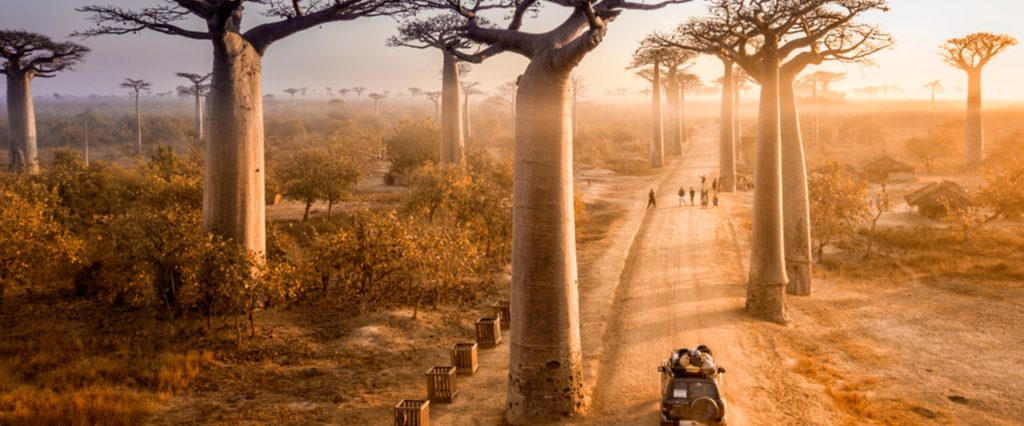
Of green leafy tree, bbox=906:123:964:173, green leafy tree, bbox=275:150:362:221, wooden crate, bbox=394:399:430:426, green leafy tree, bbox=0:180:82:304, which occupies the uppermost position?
green leafy tree, bbox=906:123:964:173

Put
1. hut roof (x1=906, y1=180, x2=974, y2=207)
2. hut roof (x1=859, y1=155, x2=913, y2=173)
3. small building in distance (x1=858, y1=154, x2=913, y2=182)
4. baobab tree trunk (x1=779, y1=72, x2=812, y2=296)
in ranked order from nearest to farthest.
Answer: baobab tree trunk (x1=779, y1=72, x2=812, y2=296) < hut roof (x1=906, y1=180, x2=974, y2=207) < small building in distance (x1=858, y1=154, x2=913, y2=182) < hut roof (x1=859, y1=155, x2=913, y2=173)

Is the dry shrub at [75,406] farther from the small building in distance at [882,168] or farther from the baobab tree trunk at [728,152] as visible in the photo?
the small building in distance at [882,168]

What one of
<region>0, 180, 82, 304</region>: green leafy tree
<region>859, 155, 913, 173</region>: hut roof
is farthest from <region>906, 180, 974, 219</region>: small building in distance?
<region>0, 180, 82, 304</region>: green leafy tree

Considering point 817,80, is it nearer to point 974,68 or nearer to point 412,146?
point 974,68

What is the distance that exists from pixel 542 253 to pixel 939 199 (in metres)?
23.6

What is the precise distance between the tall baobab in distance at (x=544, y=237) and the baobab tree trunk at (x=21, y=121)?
31.5 meters

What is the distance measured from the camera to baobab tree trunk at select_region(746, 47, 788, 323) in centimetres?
1473

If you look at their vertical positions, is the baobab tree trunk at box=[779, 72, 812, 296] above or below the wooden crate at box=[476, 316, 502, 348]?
above

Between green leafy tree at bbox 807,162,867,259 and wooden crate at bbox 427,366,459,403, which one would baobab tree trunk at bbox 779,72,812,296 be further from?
wooden crate at bbox 427,366,459,403

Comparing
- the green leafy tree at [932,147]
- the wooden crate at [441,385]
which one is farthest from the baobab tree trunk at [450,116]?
the green leafy tree at [932,147]

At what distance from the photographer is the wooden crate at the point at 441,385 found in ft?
33.9

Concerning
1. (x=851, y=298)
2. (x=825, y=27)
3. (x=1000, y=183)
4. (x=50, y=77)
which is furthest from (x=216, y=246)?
(x=50, y=77)

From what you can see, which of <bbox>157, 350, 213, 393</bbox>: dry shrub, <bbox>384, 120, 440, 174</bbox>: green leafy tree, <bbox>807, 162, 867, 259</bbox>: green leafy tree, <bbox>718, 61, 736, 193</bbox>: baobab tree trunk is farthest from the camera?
<bbox>718, 61, 736, 193</bbox>: baobab tree trunk

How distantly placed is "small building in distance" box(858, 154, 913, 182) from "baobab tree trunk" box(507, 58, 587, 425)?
3611cm
